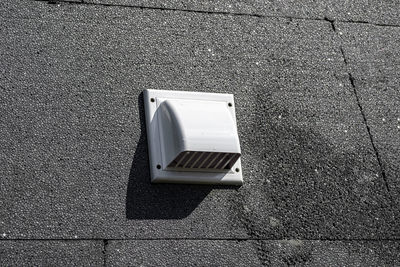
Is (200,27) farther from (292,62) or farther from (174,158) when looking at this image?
(174,158)

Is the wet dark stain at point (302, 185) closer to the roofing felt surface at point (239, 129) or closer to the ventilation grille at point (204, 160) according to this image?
the roofing felt surface at point (239, 129)

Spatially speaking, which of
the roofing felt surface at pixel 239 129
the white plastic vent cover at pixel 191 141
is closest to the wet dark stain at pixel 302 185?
the roofing felt surface at pixel 239 129

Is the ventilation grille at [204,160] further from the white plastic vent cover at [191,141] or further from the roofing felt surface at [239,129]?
the roofing felt surface at [239,129]

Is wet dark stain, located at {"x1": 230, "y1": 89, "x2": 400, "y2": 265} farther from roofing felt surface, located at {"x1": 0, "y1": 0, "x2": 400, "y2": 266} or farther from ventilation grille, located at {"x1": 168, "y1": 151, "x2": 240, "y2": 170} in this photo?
ventilation grille, located at {"x1": 168, "y1": 151, "x2": 240, "y2": 170}

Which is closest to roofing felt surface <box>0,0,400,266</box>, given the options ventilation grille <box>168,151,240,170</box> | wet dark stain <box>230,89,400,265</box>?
wet dark stain <box>230,89,400,265</box>

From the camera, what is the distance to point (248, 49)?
12.1ft

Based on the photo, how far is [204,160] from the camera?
121 inches

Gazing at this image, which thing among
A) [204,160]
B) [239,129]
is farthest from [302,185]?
[204,160]

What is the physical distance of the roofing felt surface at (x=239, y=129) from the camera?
2979mm

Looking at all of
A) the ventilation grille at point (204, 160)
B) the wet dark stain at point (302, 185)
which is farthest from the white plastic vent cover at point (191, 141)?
the wet dark stain at point (302, 185)

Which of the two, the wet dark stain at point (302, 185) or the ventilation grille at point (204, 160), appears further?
the wet dark stain at point (302, 185)

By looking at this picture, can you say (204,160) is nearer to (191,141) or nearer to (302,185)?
(191,141)

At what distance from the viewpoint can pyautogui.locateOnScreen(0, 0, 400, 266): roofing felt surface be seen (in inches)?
117

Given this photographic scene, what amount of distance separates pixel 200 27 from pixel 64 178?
1152mm
